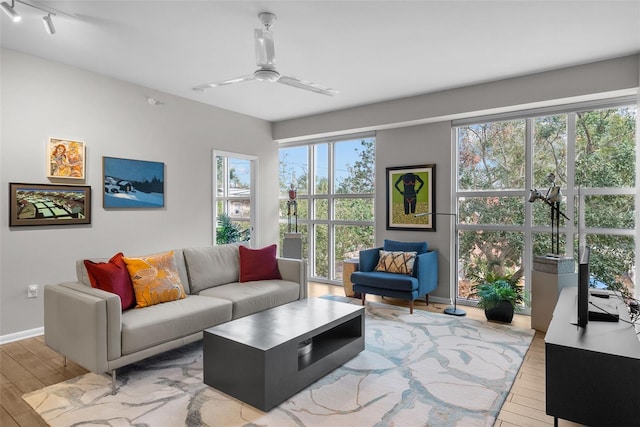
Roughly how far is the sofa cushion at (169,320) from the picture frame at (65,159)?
182cm

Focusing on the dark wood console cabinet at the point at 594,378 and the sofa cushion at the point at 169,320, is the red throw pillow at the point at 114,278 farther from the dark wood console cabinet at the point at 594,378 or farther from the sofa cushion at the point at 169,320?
the dark wood console cabinet at the point at 594,378

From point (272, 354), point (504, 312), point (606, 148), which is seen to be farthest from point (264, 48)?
point (606, 148)

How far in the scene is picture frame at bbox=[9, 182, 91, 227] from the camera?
3441 millimetres

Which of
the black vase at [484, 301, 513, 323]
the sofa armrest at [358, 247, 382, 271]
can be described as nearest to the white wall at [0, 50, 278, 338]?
the sofa armrest at [358, 247, 382, 271]

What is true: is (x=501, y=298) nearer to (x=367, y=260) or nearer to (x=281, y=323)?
(x=367, y=260)

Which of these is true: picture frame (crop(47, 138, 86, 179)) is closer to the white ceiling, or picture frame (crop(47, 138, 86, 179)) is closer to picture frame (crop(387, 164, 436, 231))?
the white ceiling

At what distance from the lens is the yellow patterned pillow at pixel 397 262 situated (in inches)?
175

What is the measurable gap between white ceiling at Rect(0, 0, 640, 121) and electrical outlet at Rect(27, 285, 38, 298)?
7.29 ft

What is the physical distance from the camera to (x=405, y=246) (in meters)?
4.88

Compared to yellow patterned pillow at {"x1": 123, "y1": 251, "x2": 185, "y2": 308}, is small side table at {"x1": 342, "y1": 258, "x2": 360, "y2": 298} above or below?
below

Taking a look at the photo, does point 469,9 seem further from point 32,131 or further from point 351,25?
point 32,131

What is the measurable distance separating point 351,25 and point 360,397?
2726 mm

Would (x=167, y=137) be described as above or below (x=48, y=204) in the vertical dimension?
above

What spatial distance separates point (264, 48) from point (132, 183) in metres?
2.53
